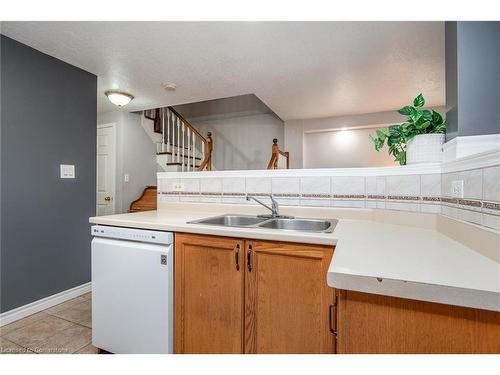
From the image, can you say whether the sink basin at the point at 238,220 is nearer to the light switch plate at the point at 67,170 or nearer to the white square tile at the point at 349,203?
the white square tile at the point at 349,203

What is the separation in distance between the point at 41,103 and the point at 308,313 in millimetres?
2710

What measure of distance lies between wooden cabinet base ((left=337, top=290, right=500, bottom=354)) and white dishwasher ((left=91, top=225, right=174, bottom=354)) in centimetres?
96

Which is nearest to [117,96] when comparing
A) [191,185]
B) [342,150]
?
[191,185]

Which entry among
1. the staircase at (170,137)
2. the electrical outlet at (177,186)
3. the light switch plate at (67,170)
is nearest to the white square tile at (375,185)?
the electrical outlet at (177,186)

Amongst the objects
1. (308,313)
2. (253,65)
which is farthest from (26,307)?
(253,65)

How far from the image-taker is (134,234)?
1392 mm

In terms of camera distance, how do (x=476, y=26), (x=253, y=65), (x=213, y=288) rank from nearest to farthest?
(x=476, y=26) < (x=213, y=288) < (x=253, y=65)

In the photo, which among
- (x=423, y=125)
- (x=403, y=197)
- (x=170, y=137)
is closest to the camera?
(x=423, y=125)

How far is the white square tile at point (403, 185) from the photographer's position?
139cm

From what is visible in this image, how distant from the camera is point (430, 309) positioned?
57 centimetres

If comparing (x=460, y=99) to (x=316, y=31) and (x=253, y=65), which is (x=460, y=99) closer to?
(x=316, y=31)

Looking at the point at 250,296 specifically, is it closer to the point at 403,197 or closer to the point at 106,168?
the point at 403,197

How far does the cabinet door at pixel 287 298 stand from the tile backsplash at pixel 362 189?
1.80 ft

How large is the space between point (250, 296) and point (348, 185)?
3.07 feet
